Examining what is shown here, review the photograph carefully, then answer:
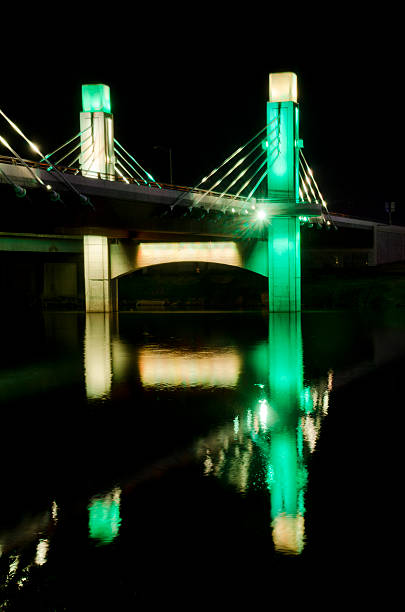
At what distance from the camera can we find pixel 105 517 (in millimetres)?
7645

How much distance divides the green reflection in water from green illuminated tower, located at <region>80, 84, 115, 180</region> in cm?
3606

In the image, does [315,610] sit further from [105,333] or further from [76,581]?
[105,333]

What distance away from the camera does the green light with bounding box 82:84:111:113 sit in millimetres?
44000

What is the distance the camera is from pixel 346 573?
6.22 metres

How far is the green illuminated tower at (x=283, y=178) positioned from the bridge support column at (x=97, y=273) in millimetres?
10455

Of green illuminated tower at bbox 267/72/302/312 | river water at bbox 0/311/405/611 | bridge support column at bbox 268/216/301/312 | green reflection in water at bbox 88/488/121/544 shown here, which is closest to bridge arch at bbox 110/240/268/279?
bridge support column at bbox 268/216/301/312

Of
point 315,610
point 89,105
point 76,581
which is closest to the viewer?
point 315,610

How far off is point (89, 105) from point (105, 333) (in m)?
17.7

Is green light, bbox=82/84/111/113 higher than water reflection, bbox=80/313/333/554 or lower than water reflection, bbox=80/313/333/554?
higher

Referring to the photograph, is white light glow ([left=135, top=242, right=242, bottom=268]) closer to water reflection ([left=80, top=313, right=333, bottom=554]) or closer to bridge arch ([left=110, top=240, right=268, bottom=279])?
bridge arch ([left=110, top=240, right=268, bottom=279])

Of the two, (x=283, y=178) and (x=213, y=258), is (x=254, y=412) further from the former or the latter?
(x=213, y=258)

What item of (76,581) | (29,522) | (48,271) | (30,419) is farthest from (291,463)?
(48,271)

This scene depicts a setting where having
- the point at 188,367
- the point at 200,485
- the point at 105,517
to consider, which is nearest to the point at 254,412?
the point at 200,485

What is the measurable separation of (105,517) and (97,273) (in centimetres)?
3928
